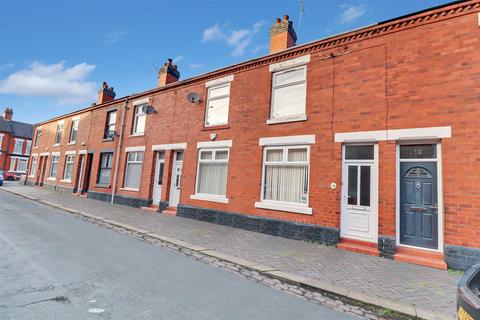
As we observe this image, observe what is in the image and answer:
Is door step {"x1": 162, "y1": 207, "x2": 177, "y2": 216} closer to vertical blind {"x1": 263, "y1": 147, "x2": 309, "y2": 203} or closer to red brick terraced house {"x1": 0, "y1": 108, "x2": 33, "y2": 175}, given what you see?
vertical blind {"x1": 263, "y1": 147, "x2": 309, "y2": 203}

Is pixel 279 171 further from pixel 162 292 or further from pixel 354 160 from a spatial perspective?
pixel 162 292

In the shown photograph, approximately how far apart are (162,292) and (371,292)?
333 cm

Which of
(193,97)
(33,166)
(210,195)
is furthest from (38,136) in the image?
(210,195)

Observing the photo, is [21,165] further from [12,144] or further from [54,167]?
[54,167]

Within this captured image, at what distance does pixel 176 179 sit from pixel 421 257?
962 centimetres

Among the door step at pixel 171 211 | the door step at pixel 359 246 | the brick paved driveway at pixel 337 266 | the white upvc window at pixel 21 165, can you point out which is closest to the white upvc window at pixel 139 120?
the door step at pixel 171 211

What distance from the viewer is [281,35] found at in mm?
10180

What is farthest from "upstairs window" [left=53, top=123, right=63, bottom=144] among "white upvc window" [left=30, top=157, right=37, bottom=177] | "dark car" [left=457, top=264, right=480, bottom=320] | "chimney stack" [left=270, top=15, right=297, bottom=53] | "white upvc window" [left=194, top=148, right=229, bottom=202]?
"dark car" [left=457, top=264, right=480, bottom=320]

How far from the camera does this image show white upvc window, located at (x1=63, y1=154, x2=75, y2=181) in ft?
64.0

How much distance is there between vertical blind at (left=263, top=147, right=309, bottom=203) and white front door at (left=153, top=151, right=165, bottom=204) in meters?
6.07

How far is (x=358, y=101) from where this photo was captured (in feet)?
25.3

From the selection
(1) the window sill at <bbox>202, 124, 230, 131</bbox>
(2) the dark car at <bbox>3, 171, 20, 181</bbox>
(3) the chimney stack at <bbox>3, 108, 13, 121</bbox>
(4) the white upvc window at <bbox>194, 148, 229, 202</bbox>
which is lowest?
(2) the dark car at <bbox>3, 171, 20, 181</bbox>

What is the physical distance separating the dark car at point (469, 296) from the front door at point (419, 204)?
5.07 m

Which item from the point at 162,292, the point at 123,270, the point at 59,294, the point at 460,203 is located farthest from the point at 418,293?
the point at 59,294
